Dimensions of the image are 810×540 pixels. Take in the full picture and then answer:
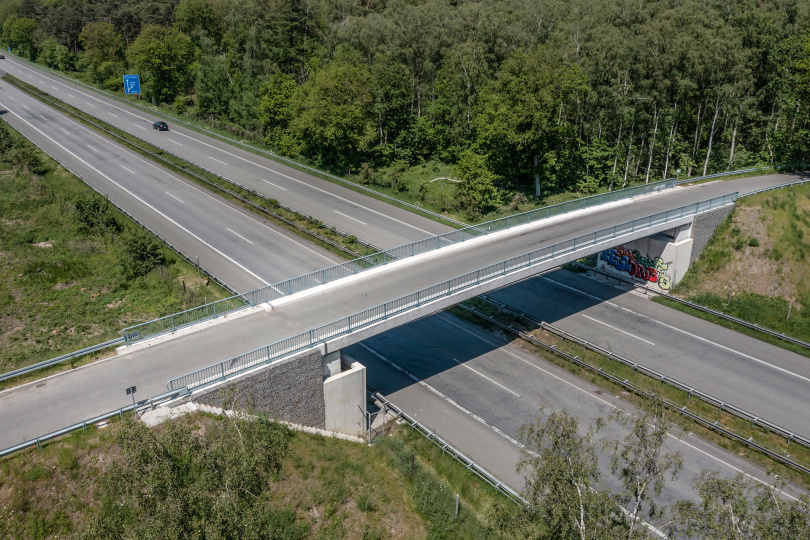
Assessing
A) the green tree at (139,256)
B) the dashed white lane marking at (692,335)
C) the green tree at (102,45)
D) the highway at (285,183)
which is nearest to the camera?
the dashed white lane marking at (692,335)

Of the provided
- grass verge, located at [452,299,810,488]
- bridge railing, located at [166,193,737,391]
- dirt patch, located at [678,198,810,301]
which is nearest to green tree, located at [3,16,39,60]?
grass verge, located at [452,299,810,488]

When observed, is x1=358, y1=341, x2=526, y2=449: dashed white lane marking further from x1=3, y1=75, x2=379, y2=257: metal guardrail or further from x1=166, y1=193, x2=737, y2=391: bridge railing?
x1=3, y1=75, x2=379, y2=257: metal guardrail

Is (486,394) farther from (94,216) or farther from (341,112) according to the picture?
(341,112)

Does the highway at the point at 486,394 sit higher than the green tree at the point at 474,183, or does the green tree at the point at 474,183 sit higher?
the green tree at the point at 474,183

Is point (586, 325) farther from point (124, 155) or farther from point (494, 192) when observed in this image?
point (124, 155)

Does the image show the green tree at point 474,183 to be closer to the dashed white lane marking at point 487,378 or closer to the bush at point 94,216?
the dashed white lane marking at point 487,378

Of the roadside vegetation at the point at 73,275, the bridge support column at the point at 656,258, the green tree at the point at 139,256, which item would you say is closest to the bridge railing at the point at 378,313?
the bridge support column at the point at 656,258

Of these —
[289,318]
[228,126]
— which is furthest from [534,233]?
[228,126]
